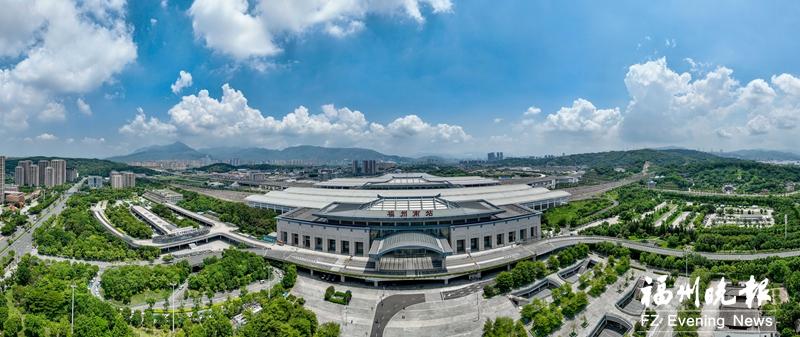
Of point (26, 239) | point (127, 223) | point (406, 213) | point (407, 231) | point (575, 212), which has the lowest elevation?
point (26, 239)

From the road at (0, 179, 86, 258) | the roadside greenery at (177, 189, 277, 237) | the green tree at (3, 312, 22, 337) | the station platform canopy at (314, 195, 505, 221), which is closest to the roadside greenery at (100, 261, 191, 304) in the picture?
the green tree at (3, 312, 22, 337)

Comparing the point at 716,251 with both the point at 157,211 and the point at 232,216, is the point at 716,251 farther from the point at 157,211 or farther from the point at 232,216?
the point at 157,211

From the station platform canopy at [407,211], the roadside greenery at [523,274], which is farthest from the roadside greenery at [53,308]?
the roadside greenery at [523,274]

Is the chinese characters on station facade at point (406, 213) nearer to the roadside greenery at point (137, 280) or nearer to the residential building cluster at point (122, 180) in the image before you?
the roadside greenery at point (137, 280)

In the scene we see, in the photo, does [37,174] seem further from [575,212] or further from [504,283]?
[575,212]

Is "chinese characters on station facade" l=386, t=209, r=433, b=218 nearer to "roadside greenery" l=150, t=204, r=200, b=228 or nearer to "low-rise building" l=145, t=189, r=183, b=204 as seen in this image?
"roadside greenery" l=150, t=204, r=200, b=228

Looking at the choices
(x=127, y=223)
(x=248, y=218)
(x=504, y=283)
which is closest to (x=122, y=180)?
(x=127, y=223)

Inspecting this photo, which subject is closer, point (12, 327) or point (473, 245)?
point (12, 327)

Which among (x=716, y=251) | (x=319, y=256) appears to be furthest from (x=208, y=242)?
(x=716, y=251)
